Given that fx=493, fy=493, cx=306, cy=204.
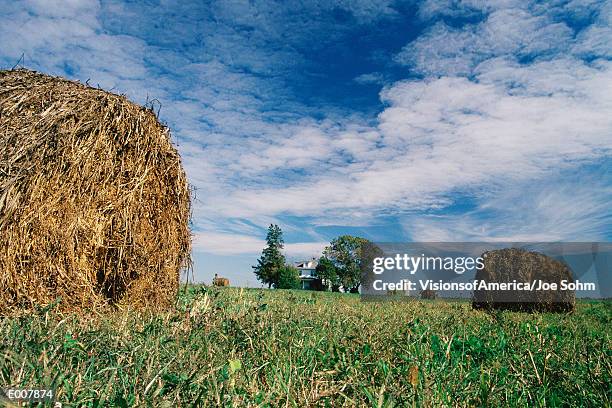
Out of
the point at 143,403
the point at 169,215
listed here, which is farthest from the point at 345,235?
the point at 143,403

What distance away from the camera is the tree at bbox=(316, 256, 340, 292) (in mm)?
71312

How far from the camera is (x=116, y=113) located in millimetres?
6383

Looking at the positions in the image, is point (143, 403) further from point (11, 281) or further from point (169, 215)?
point (169, 215)

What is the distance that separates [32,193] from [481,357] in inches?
189

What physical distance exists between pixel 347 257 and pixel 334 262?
2132mm

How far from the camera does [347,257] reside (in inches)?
2874

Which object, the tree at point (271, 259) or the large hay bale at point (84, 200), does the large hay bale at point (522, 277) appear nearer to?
the large hay bale at point (84, 200)

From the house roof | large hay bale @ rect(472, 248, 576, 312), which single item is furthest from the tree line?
large hay bale @ rect(472, 248, 576, 312)

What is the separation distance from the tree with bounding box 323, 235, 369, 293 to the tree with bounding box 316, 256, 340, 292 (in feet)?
1.49

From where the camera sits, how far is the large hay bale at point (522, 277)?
1320 centimetres

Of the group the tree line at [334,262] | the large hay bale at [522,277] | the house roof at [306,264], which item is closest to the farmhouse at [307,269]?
the house roof at [306,264]

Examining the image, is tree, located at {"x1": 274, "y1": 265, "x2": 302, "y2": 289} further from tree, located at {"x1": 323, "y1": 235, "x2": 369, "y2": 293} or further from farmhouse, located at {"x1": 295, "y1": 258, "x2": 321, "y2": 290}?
farmhouse, located at {"x1": 295, "y1": 258, "x2": 321, "y2": 290}

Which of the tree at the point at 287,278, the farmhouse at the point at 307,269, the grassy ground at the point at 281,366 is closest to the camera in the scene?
the grassy ground at the point at 281,366

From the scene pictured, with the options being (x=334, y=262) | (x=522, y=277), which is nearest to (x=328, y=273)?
(x=334, y=262)
